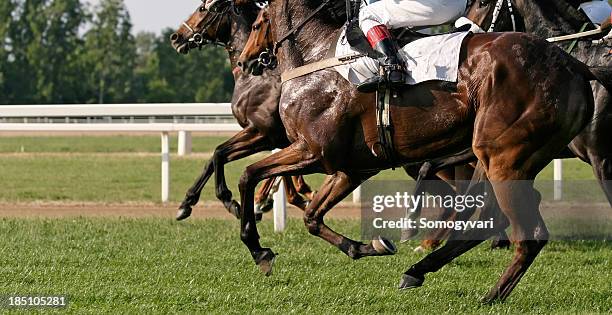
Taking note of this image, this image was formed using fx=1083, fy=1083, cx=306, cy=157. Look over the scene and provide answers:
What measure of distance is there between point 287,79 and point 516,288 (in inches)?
74.3

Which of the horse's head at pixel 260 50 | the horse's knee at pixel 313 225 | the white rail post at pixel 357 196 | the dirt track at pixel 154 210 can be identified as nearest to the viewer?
the horse's knee at pixel 313 225

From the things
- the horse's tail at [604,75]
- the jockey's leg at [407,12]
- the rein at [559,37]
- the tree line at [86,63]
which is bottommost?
the tree line at [86,63]

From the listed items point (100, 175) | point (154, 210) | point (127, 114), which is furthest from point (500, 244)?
point (100, 175)

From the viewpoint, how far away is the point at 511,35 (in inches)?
240

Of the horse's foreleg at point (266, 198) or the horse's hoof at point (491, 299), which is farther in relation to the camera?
the horse's foreleg at point (266, 198)

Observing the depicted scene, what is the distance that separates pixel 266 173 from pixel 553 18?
267 cm

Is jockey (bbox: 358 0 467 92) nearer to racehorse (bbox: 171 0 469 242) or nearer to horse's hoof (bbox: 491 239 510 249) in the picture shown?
racehorse (bbox: 171 0 469 242)

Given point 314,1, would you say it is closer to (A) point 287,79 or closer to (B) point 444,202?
(A) point 287,79

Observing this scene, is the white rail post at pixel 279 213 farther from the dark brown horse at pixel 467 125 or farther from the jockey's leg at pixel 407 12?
the jockey's leg at pixel 407 12

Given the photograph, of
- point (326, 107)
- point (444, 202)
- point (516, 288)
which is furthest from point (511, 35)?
point (444, 202)

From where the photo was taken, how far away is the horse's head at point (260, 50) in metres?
7.99

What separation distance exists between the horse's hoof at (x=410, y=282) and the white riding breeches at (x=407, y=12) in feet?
4.87

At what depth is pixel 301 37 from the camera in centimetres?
686

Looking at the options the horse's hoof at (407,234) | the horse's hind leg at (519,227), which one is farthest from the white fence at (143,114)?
the horse's hind leg at (519,227)
